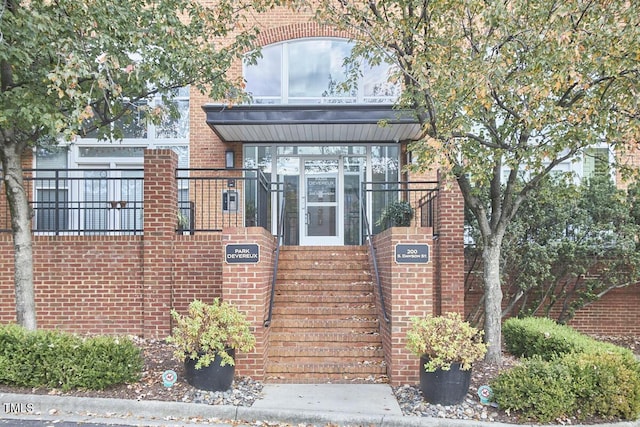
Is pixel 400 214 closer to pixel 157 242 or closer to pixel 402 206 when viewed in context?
pixel 402 206

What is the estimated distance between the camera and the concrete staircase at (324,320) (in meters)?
6.61

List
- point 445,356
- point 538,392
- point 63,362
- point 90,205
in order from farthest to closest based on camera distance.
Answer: point 90,205
point 63,362
point 445,356
point 538,392

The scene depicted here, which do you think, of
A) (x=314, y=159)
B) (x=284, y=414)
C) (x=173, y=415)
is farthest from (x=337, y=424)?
(x=314, y=159)

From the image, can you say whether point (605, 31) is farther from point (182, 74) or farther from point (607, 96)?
point (182, 74)

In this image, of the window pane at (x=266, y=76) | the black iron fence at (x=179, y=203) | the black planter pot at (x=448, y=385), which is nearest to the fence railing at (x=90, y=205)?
the black iron fence at (x=179, y=203)

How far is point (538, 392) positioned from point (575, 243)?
440cm

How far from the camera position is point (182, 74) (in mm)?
7531

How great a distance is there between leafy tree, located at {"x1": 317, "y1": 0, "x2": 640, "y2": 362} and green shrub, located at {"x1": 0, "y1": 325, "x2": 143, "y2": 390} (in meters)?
4.34

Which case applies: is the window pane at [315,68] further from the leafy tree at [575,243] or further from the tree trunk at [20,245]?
the tree trunk at [20,245]

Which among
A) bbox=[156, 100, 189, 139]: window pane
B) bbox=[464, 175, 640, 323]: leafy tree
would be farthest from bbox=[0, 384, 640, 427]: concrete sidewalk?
bbox=[156, 100, 189, 139]: window pane

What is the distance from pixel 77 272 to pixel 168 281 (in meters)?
1.48

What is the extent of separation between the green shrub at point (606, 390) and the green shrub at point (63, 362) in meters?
5.02

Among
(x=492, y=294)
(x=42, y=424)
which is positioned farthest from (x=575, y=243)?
(x=42, y=424)

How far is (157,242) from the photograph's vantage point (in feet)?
25.9
